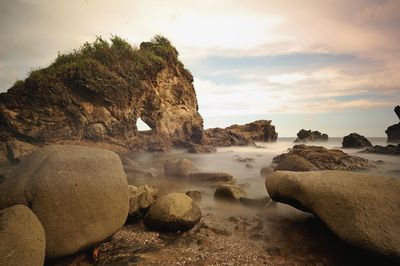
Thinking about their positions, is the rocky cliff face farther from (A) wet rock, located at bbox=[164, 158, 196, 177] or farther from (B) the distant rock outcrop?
(B) the distant rock outcrop

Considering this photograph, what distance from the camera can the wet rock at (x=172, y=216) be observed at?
20.7 ft

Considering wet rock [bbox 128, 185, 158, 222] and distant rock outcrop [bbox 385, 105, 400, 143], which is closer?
wet rock [bbox 128, 185, 158, 222]

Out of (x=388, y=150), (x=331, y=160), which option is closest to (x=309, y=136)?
(x=388, y=150)

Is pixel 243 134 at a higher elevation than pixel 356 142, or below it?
higher

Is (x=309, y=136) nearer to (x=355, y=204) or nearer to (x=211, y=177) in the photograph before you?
(x=211, y=177)

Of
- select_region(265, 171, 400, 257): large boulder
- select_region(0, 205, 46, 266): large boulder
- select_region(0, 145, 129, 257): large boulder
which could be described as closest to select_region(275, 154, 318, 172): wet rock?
select_region(265, 171, 400, 257): large boulder

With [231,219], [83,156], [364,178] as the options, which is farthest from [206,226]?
[364,178]

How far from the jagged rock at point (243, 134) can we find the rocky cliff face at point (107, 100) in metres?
6.78

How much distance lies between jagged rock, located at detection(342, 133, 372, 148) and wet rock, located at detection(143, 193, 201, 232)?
28.3m

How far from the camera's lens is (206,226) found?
677cm

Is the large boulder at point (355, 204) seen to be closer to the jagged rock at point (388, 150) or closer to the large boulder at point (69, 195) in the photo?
the large boulder at point (69, 195)

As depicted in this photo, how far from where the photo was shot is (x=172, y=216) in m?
6.33

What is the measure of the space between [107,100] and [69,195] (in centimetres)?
1962

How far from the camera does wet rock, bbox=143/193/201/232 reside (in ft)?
20.7
